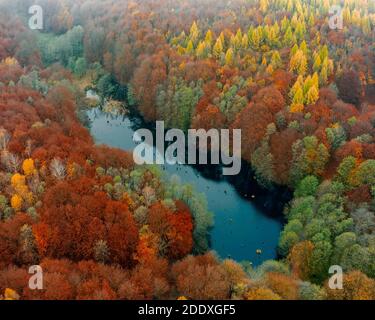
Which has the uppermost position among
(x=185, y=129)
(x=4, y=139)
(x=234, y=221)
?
(x=4, y=139)

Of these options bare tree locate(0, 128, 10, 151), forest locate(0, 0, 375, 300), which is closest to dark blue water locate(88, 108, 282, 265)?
forest locate(0, 0, 375, 300)

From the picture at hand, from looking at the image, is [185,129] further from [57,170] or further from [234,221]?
[57,170]

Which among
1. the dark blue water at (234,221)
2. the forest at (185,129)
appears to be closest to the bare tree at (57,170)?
the forest at (185,129)

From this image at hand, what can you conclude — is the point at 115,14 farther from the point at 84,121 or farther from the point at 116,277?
the point at 116,277

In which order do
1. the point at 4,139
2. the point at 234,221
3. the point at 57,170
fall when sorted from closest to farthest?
the point at 57,170
the point at 4,139
the point at 234,221

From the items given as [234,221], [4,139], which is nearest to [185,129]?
[234,221]

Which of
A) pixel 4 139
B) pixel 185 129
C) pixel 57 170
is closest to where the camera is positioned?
pixel 57 170

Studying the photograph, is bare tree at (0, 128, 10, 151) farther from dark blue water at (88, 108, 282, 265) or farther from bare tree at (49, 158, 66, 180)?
dark blue water at (88, 108, 282, 265)
